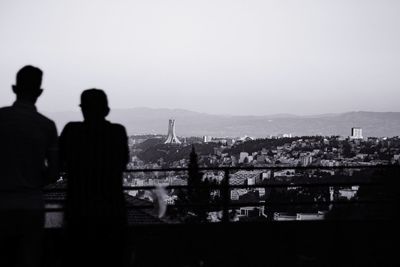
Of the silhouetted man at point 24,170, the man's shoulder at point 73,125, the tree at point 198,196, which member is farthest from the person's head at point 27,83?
the tree at point 198,196

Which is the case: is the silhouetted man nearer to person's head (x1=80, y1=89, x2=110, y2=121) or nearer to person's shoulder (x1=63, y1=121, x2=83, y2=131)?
person's shoulder (x1=63, y1=121, x2=83, y2=131)

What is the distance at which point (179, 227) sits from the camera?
7.97 m

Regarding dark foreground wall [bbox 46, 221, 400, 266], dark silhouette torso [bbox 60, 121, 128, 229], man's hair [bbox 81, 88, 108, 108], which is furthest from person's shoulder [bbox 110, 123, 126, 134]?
dark foreground wall [bbox 46, 221, 400, 266]

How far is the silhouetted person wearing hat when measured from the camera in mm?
3650

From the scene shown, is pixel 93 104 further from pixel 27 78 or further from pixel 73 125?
pixel 27 78

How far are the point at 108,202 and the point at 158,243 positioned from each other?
4008 mm

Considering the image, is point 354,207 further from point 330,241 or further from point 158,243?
point 158,243

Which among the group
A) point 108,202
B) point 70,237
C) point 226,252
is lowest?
point 226,252

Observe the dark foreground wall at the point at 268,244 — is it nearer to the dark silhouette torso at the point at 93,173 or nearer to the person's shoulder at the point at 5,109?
Answer: the dark silhouette torso at the point at 93,173

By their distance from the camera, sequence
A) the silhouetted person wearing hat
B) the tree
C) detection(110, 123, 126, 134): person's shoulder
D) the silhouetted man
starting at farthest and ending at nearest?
the tree → detection(110, 123, 126, 134): person's shoulder → the silhouetted person wearing hat → the silhouetted man

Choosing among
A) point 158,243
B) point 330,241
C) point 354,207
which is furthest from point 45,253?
point 354,207

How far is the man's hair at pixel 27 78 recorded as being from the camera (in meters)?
3.73

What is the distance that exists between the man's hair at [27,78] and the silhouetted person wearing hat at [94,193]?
35cm

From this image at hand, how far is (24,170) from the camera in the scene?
11.7ft
